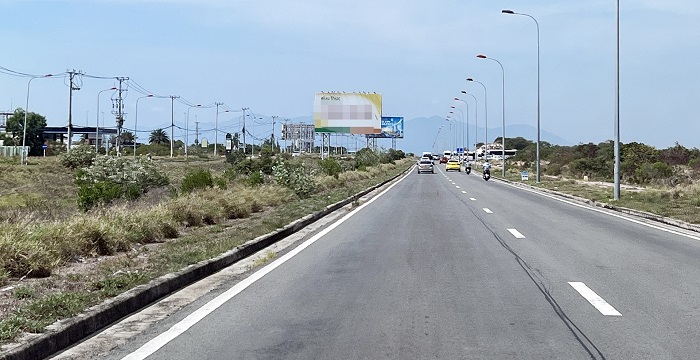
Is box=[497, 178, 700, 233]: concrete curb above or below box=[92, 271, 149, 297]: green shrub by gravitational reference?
above

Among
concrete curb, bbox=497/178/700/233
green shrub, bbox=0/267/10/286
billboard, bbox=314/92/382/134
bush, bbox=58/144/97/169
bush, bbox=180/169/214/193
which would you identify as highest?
billboard, bbox=314/92/382/134

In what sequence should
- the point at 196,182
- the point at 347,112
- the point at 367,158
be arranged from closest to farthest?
1. the point at 196,182
2. the point at 347,112
3. the point at 367,158

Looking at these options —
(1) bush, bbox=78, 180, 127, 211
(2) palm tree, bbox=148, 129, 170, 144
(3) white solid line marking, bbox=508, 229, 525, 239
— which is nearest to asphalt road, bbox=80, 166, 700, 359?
(3) white solid line marking, bbox=508, 229, 525, 239

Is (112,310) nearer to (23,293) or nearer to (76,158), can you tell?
(23,293)

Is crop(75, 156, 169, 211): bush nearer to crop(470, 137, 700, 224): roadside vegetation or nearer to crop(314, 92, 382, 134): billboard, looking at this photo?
crop(470, 137, 700, 224): roadside vegetation

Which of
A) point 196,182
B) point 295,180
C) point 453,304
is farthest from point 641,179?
point 453,304

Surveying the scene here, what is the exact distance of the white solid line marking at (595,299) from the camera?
27.9 ft

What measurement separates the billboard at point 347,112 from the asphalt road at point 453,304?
200 ft

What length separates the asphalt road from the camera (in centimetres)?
691

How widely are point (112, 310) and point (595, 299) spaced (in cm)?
558

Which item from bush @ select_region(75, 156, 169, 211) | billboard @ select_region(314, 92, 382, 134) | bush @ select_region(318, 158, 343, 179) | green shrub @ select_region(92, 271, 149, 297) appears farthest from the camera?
billboard @ select_region(314, 92, 382, 134)

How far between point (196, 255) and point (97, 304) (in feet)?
13.7

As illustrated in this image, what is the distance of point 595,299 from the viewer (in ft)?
30.4

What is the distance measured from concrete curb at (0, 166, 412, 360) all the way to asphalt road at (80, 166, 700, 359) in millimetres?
541
